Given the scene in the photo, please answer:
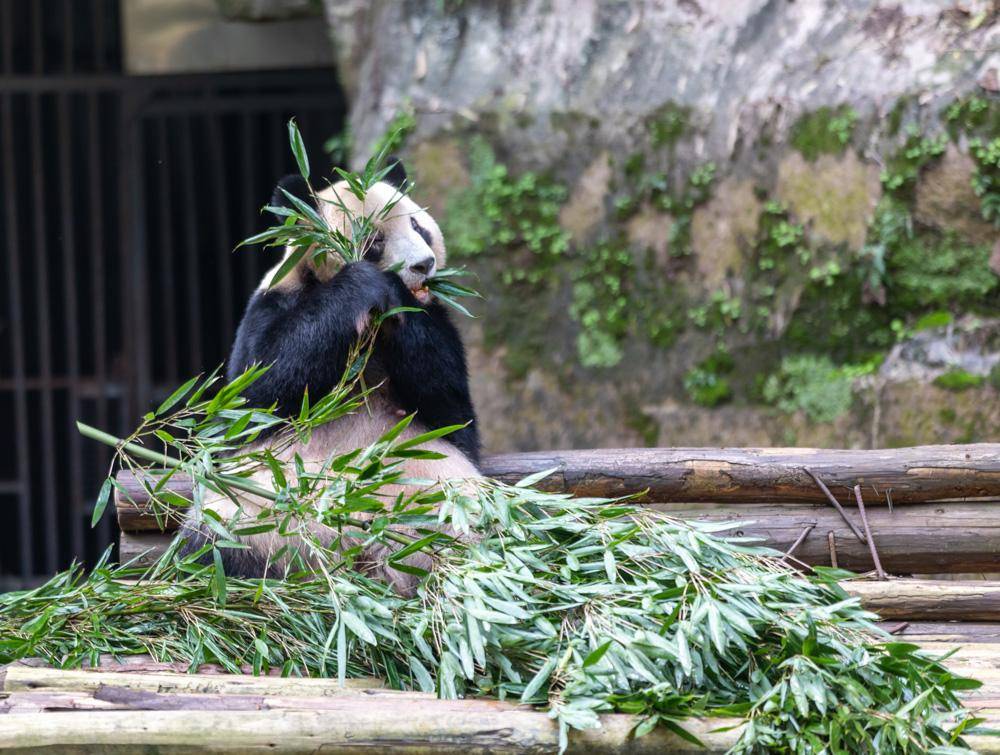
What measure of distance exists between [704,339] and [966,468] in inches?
88.3

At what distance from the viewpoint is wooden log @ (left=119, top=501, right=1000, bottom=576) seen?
4035mm

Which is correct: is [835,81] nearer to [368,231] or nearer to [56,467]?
[368,231]

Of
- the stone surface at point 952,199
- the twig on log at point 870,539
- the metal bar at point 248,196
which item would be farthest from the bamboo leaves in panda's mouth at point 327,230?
the metal bar at point 248,196

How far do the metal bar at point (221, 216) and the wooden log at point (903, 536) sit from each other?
12.7 feet

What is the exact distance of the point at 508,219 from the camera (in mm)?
6398

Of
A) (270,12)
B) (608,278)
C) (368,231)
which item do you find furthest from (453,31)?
(368,231)

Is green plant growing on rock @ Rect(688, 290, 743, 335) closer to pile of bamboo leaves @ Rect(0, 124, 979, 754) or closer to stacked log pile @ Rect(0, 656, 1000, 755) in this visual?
pile of bamboo leaves @ Rect(0, 124, 979, 754)

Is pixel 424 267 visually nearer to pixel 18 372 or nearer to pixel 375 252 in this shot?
pixel 375 252

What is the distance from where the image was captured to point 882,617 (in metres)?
3.83

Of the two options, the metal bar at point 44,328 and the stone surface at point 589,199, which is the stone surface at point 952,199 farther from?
the metal bar at point 44,328

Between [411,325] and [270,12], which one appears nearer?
[411,325]

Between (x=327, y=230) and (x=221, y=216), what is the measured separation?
13.6 feet

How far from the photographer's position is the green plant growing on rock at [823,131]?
598 cm

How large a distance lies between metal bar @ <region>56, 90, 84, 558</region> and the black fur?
13.3 ft
